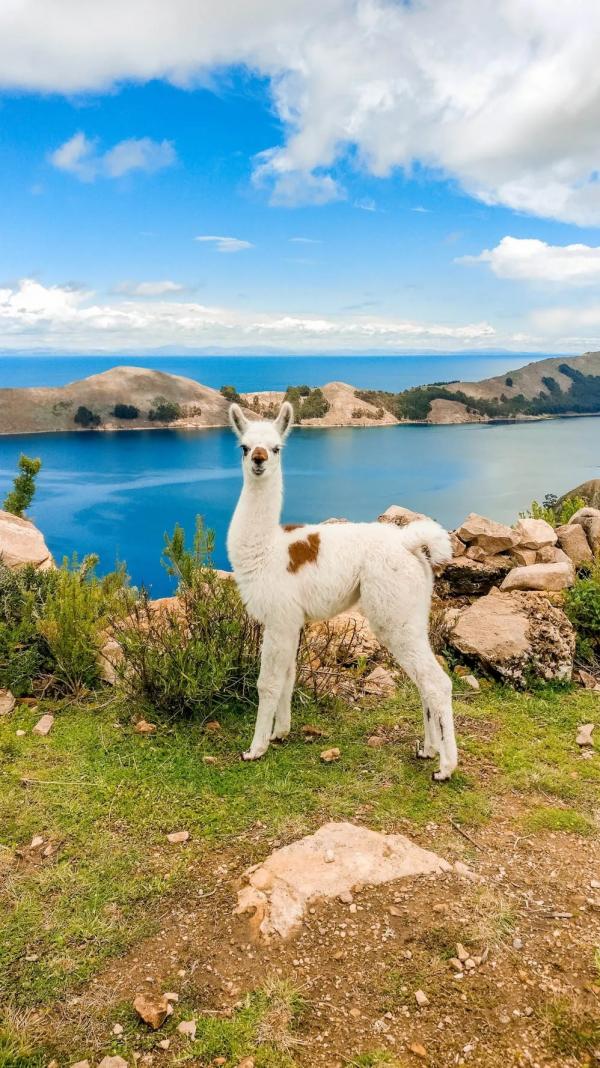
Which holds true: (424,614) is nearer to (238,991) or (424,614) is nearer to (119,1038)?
(238,991)

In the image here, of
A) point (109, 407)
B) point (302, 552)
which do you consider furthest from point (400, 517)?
point (109, 407)

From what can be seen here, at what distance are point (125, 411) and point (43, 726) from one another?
33.4 meters

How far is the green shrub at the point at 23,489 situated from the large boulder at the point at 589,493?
11127 millimetres

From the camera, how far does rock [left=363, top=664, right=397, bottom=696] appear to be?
21.9ft

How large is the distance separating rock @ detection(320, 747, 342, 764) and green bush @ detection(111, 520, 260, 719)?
1.17m

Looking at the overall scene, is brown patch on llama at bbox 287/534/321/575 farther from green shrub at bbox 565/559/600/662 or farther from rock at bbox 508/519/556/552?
rock at bbox 508/519/556/552

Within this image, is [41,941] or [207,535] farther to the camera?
[207,535]

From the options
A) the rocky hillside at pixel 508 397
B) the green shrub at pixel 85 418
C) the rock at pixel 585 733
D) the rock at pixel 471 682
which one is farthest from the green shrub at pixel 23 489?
the rocky hillside at pixel 508 397

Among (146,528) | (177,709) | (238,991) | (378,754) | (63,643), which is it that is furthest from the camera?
(146,528)

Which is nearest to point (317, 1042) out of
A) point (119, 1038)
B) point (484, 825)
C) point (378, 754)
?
point (119, 1038)

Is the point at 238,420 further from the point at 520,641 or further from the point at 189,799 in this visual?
the point at 520,641

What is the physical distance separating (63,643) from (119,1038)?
4.28 meters

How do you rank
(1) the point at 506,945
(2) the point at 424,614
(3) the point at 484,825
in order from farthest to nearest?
(2) the point at 424,614 < (3) the point at 484,825 < (1) the point at 506,945

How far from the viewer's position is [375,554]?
482 cm
